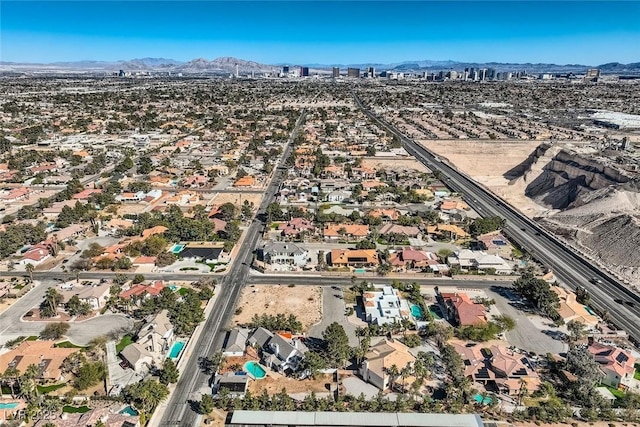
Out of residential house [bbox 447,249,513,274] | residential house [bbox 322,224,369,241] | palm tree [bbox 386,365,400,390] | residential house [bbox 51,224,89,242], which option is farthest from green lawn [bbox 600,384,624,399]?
residential house [bbox 51,224,89,242]

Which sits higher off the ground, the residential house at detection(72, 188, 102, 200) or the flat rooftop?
the residential house at detection(72, 188, 102, 200)

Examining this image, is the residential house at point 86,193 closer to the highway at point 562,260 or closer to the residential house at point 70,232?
the residential house at point 70,232

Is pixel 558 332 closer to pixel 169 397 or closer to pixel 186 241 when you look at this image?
pixel 169 397

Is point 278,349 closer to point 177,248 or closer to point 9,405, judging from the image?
point 9,405

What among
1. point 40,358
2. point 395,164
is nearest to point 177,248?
point 40,358

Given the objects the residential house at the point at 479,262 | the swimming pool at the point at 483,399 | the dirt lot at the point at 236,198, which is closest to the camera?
the swimming pool at the point at 483,399

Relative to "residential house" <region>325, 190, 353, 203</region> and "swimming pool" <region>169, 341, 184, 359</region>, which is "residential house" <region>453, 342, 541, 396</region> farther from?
"residential house" <region>325, 190, 353, 203</region>

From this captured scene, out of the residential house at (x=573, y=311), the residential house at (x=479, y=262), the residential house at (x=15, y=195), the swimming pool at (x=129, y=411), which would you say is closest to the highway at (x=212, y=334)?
the swimming pool at (x=129, y=411)
